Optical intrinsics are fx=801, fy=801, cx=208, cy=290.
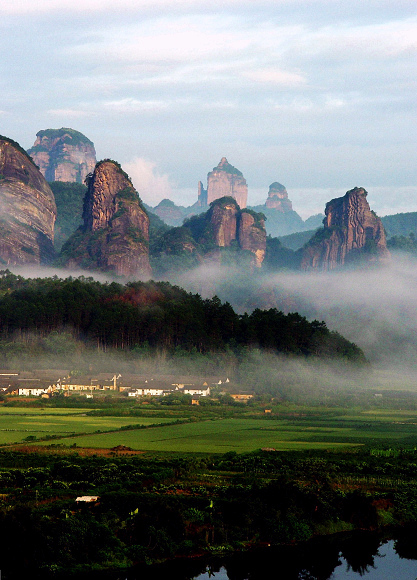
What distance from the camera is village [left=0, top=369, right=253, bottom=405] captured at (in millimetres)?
121250

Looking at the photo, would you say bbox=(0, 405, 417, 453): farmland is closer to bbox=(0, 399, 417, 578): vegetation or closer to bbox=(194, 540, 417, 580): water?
bbox=(0, 399, 417, 578): vegetation

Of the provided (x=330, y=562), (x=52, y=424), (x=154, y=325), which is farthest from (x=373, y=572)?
(x=154, y=325)

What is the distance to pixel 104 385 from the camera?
5074 inches

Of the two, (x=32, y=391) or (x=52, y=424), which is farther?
(x=32, y=391)

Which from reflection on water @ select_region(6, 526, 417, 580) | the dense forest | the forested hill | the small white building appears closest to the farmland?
the dense forest

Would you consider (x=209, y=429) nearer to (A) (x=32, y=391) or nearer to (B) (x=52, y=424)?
(B) (x=52, y=424)

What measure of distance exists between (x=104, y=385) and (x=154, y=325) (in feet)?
123

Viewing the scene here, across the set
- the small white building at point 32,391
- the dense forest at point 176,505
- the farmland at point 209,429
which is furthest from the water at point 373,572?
the small white building at point 32,391

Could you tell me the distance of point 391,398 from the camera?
130 meters

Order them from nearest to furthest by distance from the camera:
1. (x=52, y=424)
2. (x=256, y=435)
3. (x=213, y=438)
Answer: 1. (x=213, y=438)
2. (x=256, y=435)
3. (x=52, y=424)

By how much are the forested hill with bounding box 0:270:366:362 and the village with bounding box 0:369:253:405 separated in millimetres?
25274

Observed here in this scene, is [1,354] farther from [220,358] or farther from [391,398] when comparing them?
[391,398]

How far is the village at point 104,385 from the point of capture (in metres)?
121

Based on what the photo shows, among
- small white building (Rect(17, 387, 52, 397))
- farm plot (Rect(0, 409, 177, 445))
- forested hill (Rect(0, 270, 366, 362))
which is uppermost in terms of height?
forested hill (Rect(0, 270, 366, 362))
